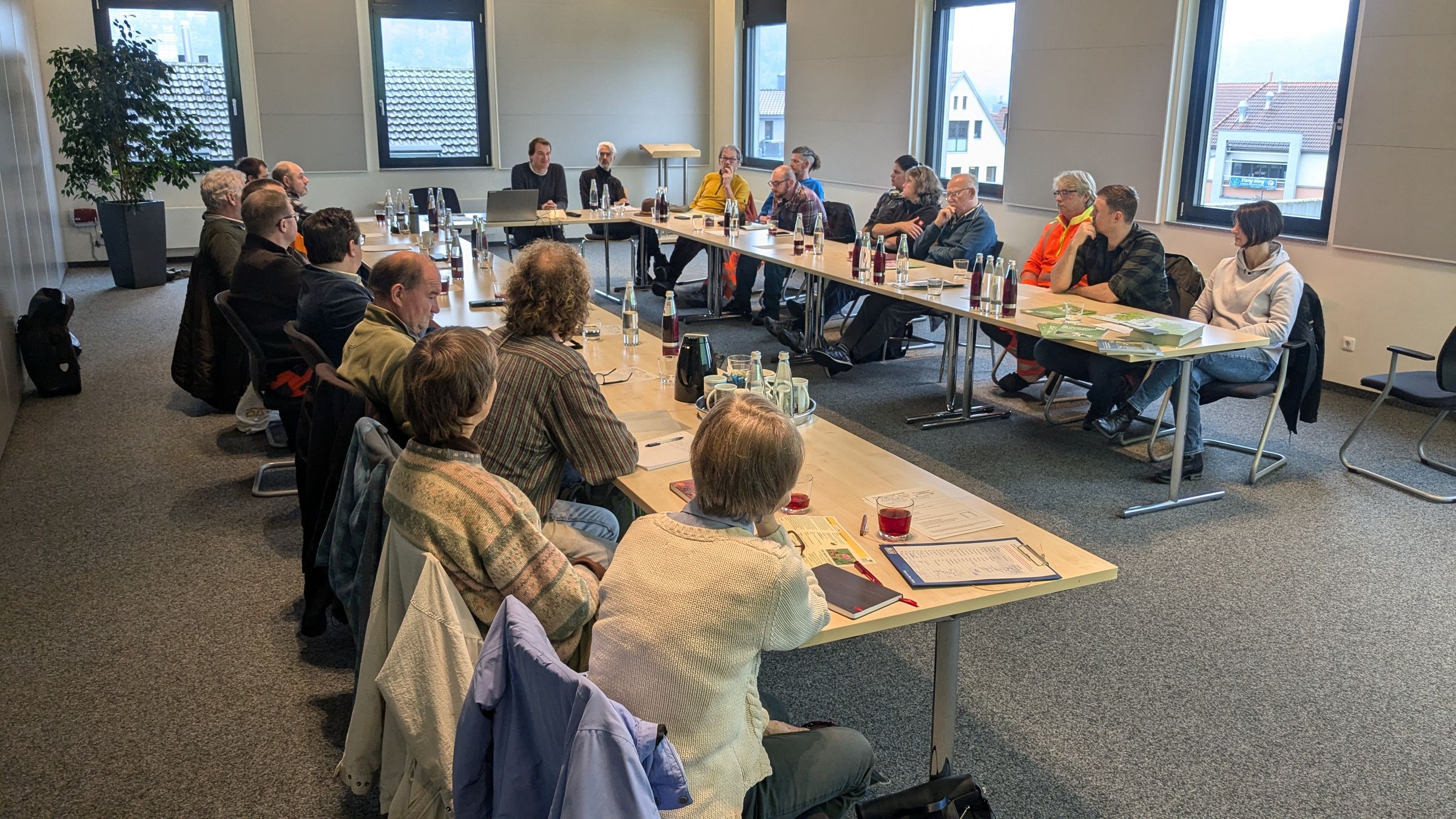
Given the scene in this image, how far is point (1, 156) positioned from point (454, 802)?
253 inches

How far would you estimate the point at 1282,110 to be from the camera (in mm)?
6543

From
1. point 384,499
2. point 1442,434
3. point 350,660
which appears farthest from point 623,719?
point 1442,434

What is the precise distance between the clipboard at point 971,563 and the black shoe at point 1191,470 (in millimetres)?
2692

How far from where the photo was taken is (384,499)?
209 centimetres

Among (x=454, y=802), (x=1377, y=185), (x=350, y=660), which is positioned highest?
(x=1377, y=185)

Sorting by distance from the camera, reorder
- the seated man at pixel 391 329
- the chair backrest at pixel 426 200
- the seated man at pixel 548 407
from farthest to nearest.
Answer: the chair backrest at pixel 426 200, the seated man at pixel 391 329, the seated man at pixel 548 407

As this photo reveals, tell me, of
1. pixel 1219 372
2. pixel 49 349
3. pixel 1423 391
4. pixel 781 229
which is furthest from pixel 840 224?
pixel 49 349

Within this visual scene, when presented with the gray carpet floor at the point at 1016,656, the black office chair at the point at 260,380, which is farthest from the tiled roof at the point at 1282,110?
the black office chair at the point at 260,380

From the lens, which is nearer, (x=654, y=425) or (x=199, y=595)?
(x=654, y=425)

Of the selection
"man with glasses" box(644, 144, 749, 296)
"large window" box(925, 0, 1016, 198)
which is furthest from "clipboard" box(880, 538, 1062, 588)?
"large window" box(925, 0, 1016, 198)

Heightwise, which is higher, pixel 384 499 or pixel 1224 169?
pixel 1224 169

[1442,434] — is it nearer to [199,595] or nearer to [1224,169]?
[1224,169]

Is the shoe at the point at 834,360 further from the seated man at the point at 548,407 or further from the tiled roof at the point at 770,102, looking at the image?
the tiled roof at the point at 770,102

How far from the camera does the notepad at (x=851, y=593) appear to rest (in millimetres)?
2096
